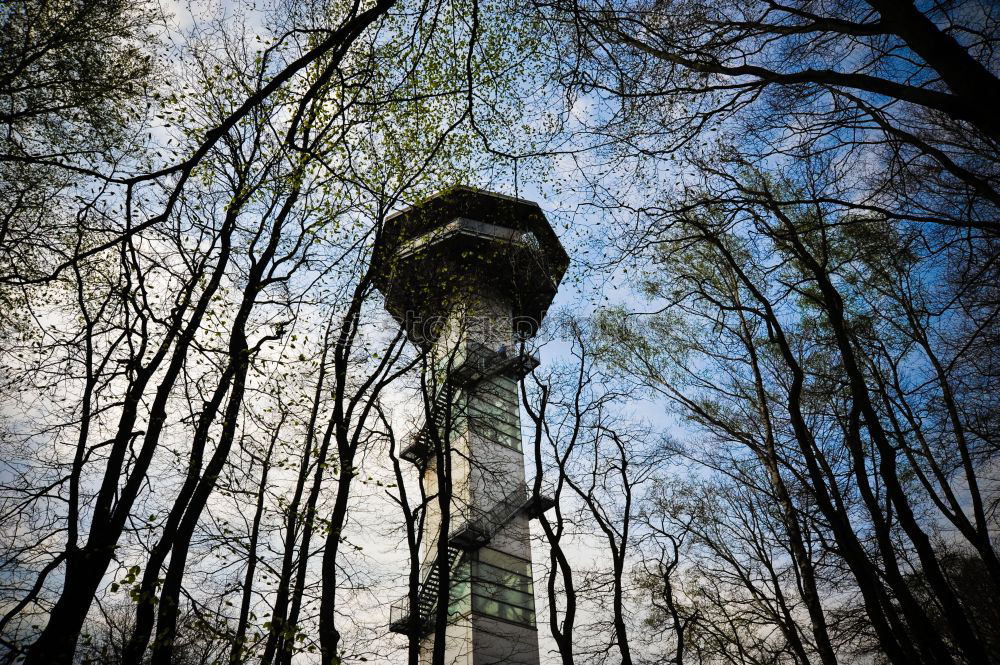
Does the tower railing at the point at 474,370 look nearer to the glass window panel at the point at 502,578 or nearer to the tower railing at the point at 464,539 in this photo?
the tower railing at the point at 464,539

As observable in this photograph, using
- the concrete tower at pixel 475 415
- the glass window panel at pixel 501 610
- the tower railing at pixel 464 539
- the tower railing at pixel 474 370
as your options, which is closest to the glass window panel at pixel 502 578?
the concrete tower at pixel 475 415

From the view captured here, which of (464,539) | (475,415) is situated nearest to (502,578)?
(464,539)

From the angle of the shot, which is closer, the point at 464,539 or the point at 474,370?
the point at 464,539

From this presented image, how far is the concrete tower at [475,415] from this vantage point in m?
12.9

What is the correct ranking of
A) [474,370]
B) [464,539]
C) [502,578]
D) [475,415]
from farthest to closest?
[474,370] → [475,415] → [502,578] → [464,539]

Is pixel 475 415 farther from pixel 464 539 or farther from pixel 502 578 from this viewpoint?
pixel 502 578

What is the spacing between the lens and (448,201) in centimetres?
1193

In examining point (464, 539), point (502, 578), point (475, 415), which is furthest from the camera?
point (475, 415)

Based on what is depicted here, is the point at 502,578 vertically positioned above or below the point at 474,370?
below

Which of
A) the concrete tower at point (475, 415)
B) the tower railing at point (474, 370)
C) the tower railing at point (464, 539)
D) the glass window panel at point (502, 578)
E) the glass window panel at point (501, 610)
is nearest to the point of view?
the concrete tower at point (475, 415)

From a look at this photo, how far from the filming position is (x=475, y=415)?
23.3 metres

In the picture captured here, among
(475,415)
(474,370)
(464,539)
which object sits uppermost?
(474,370)

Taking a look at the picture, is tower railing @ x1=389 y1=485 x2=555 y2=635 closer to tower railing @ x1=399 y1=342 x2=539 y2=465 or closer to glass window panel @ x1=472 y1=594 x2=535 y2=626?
glass window panel @ x1=472 y1=594 x2=535 y2=626

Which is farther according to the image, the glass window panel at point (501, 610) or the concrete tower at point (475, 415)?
the glass window panel at point (501, 610)
